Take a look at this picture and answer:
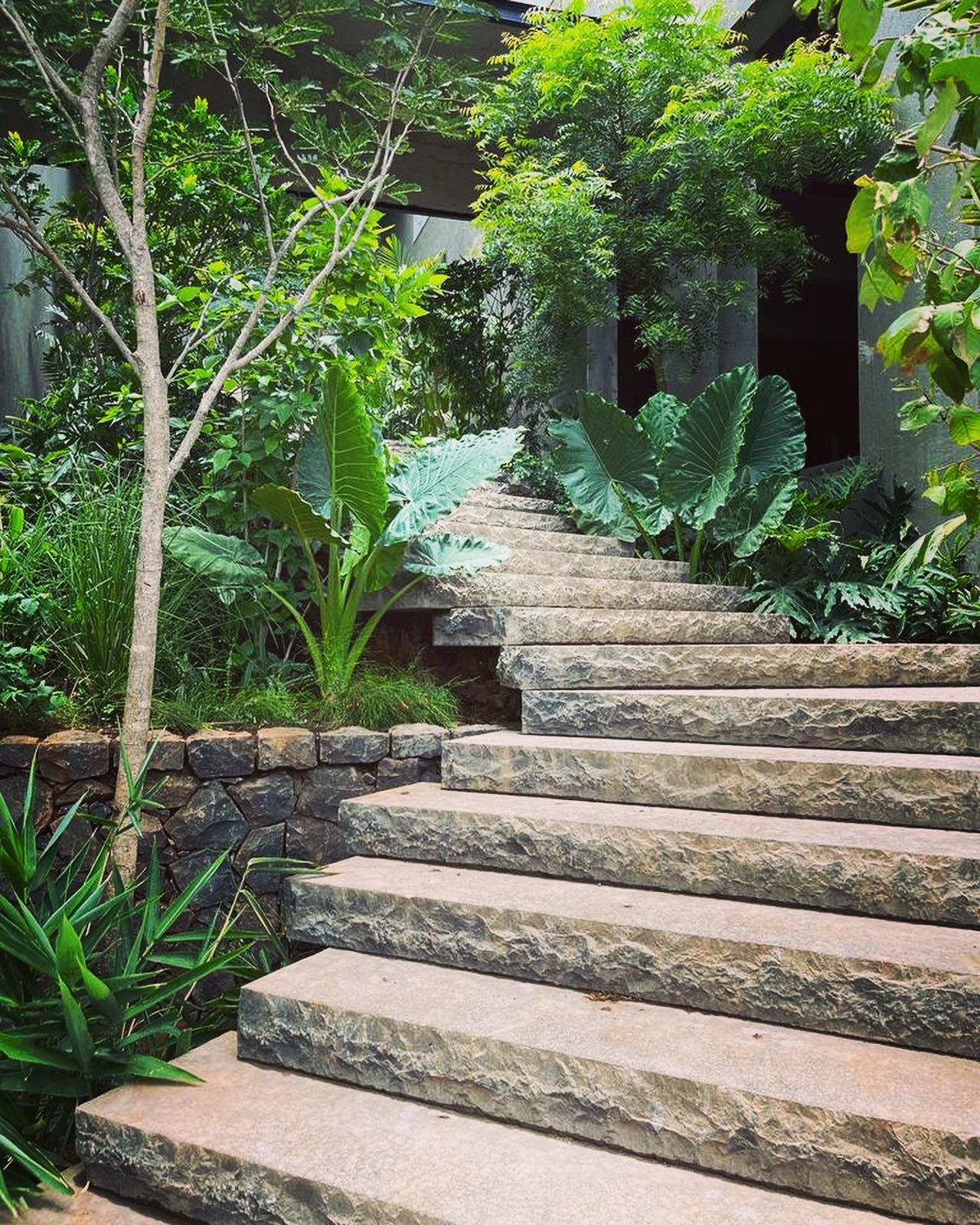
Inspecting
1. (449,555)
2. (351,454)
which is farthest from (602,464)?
(351,454)

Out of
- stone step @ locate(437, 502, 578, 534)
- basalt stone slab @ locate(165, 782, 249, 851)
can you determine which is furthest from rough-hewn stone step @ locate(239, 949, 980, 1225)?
stone step @ locate(437, 502, 578, 534)

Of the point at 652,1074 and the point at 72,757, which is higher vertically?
the point at 72,757

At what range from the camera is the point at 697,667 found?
Result: 10.0 feet

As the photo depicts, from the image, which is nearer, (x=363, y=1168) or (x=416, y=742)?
(x=363, y=1168)

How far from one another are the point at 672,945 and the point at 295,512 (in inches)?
68.1

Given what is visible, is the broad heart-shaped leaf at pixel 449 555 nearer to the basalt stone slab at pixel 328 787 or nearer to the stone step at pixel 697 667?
the stone step at pixel 697 667

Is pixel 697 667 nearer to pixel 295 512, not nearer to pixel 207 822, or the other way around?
pixel 295 512

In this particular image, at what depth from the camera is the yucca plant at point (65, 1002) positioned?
1.75 m

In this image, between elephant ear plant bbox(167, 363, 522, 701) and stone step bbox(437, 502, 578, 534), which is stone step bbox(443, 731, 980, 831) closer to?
elephant ear plant bbox(167, 363, 522, 701)

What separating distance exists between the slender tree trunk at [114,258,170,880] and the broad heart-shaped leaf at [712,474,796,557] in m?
2.57

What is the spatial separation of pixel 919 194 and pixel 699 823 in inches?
60.0

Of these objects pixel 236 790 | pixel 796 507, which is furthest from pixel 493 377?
pixel 236 790

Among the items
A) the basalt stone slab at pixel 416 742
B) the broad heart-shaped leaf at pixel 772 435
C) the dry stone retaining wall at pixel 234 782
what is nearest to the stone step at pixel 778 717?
the basalt stone slab at pixel 416 742

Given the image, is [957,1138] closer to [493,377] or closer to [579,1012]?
[579,1012]
